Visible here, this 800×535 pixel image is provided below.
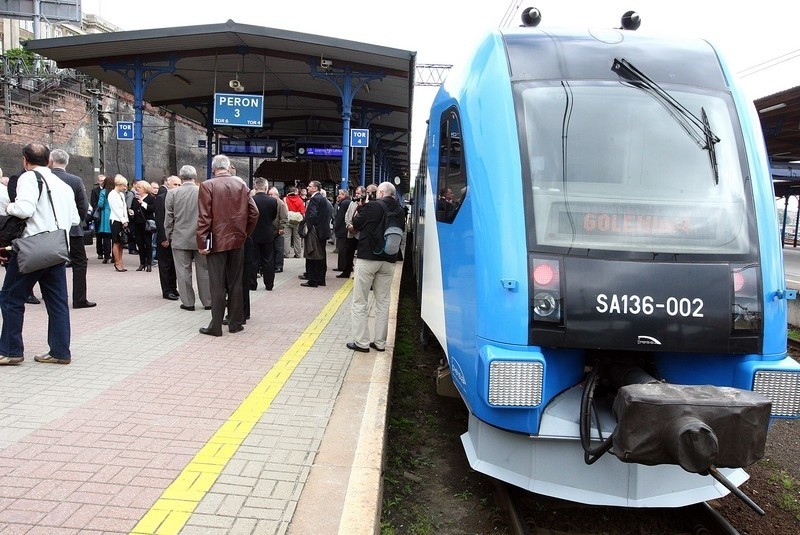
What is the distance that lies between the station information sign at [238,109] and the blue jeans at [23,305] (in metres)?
9.58

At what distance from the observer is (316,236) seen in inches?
419

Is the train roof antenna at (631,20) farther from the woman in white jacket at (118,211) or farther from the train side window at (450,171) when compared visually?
the woman in white jacket at (118,211)

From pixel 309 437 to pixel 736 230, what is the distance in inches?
116

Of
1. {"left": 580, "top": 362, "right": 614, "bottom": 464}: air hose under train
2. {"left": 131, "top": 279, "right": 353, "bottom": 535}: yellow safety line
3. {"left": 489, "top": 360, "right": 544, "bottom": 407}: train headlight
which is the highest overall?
{"left": 489, "top": 360, "right": 544, "bottom": 407}: train headlight

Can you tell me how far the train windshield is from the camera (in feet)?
11.9

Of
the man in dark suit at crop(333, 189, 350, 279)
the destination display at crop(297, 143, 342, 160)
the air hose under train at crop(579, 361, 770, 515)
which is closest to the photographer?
the air hose under train at crop(579, 361, 770, 515)

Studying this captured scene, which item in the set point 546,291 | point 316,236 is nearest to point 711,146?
point 546,291

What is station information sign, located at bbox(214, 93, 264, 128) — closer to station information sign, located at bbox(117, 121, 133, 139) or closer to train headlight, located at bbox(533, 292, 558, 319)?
station information sign, located at bbox(117, 121, 133, 139)

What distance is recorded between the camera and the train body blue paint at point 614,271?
334cm

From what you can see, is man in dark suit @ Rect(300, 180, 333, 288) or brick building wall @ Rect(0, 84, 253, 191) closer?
man in dark suit @ Rect(300, 180, 333, 288)

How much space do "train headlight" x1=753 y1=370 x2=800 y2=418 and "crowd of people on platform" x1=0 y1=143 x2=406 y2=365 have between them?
373cm

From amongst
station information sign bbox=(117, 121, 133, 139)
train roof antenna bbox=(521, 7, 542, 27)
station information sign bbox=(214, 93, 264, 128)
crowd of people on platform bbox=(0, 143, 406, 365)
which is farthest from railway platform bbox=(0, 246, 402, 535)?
station information sign bbox=(117, 121, 133, 139)

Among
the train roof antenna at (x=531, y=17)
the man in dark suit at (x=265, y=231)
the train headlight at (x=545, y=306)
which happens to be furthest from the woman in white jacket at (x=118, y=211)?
the train headlight at (x=545, y=306)

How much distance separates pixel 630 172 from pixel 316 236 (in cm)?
738
